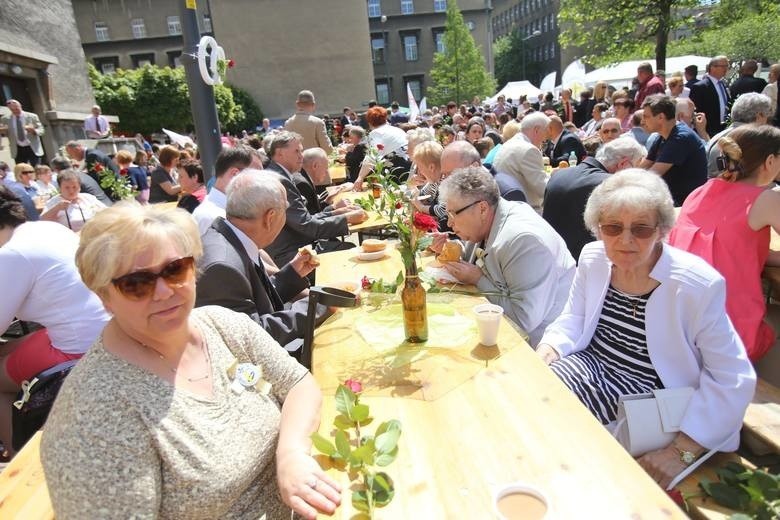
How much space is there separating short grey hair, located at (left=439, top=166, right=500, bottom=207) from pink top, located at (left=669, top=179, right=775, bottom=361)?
1.18 meters

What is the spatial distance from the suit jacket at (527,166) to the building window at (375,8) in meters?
49.5

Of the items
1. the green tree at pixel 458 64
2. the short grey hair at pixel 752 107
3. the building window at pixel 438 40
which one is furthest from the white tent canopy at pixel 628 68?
the building window at pixel 438 40

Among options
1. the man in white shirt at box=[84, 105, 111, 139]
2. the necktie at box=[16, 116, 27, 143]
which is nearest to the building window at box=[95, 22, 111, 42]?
the man in white shirt at box=[84, 105, 111, 139]

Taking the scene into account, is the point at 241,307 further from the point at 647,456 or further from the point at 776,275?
the point at 776,275

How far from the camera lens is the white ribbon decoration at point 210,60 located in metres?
5.14

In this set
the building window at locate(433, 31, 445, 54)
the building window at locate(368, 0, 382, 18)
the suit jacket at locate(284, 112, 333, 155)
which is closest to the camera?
the suit jacket at locate(284, 112, 333, 155)

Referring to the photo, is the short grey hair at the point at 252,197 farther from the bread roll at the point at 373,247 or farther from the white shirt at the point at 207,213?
the bread roll at the point at 373,247

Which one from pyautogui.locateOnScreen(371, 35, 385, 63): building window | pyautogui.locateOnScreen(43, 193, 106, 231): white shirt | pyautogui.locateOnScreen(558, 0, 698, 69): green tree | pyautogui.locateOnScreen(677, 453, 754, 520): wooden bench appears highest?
pyautogui.locateOnScreen(371, 35, 385, 63): building window

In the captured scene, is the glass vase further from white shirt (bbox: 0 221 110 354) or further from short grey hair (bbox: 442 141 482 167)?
short grey hair (bbox: 442 141 482 167)

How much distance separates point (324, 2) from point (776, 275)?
40.6m

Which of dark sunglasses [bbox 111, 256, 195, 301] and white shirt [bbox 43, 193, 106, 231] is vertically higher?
dark sunglasses [bbox 111, 256, 195, 301]

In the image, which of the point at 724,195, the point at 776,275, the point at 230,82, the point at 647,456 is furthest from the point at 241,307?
the point at 230,82

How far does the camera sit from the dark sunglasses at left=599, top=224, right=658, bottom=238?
2006 millimetres

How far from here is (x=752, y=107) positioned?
16.6ft
